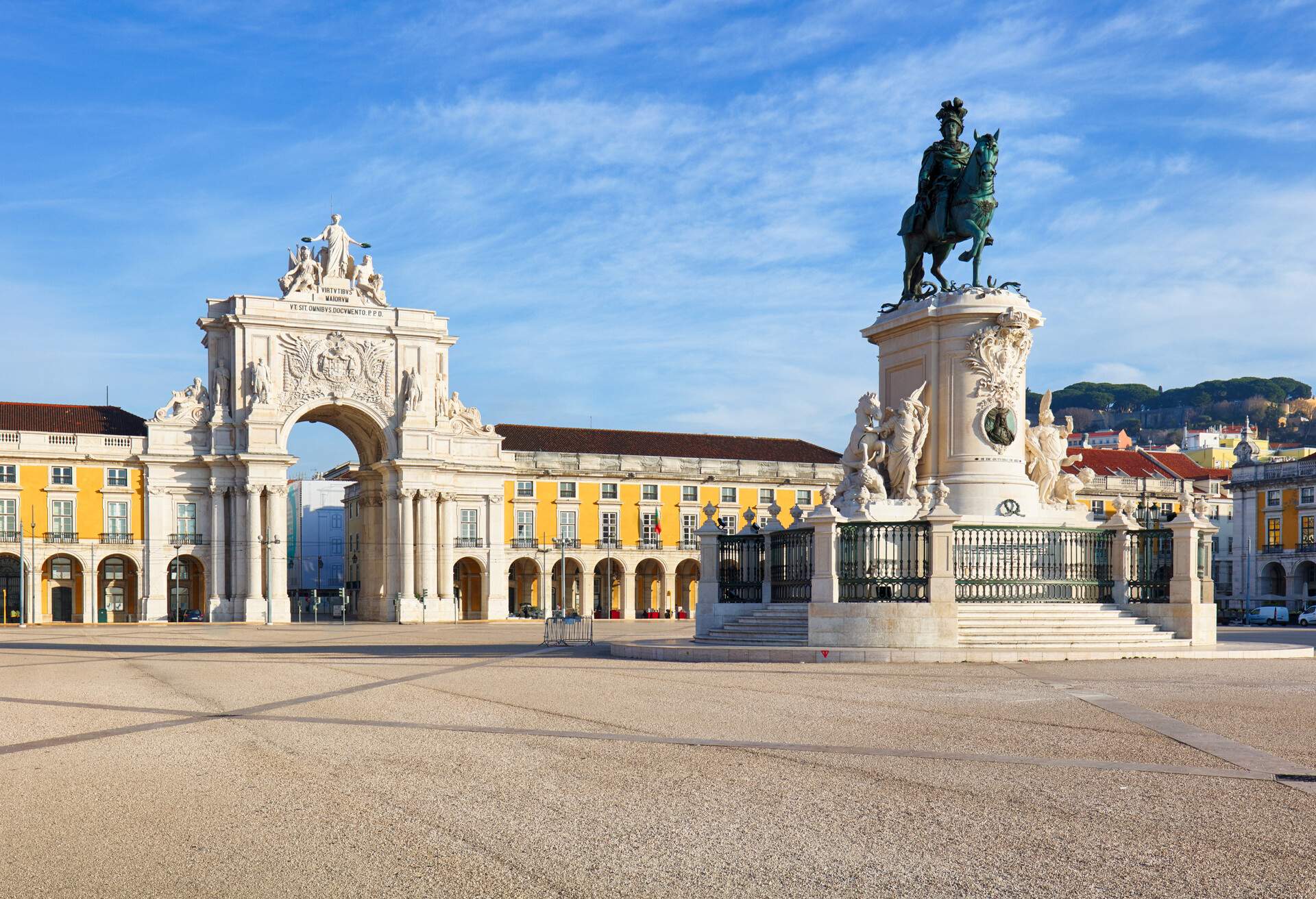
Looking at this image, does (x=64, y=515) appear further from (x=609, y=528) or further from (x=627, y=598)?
(x=627, y=598)

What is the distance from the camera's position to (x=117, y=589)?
2773 inches

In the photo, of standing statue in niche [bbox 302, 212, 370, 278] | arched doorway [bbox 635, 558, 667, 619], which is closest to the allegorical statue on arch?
standing statue in niche [bbox 302, 212, 370, 278]

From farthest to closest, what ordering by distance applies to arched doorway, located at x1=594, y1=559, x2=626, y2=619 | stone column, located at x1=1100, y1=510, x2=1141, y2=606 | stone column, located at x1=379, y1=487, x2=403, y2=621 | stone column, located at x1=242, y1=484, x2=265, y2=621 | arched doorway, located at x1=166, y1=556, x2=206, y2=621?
arched doorway, located at x1=594, y1=559, x2=626, y2=619
arched doorway, located at x1=166, y1=556, x2=206, y2=621
stone column, located at x1=379, y1=487, x2=403, y2=621
stone column, located at x1=242, y1=484, x2=265, y2=621
stone column, located at x1=1100, y1=510, x2=1141, y2=606

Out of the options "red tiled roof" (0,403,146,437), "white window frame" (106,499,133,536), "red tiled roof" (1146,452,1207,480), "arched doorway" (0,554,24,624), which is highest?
"red tiled roof" (0,403,146,437)

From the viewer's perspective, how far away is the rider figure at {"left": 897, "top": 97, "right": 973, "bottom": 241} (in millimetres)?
25266

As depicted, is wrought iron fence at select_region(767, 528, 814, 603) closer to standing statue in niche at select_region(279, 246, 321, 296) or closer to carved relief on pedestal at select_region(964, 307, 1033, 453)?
carved relief on pedestal at select_region(964, 307, 1033, 453)

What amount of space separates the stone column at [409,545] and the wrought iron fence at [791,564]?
44.9m

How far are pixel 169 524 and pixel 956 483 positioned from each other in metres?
52.2

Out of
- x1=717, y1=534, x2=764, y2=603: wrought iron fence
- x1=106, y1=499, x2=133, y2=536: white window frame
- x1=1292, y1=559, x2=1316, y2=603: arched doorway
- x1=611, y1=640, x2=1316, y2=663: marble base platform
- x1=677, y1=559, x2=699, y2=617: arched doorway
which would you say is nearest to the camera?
x1=611, y1=640, x2=1316, y2=663: marble base platform

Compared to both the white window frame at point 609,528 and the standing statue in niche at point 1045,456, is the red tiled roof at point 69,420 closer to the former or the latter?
the white window frame at point 609,528

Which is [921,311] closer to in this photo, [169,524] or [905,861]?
[905,861]

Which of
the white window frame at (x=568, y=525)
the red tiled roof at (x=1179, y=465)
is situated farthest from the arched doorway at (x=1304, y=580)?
the white window frame at (x=568, y=525)

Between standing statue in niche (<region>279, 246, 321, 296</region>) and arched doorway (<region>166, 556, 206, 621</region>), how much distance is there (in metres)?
14.1

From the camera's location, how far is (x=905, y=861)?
284 inches
